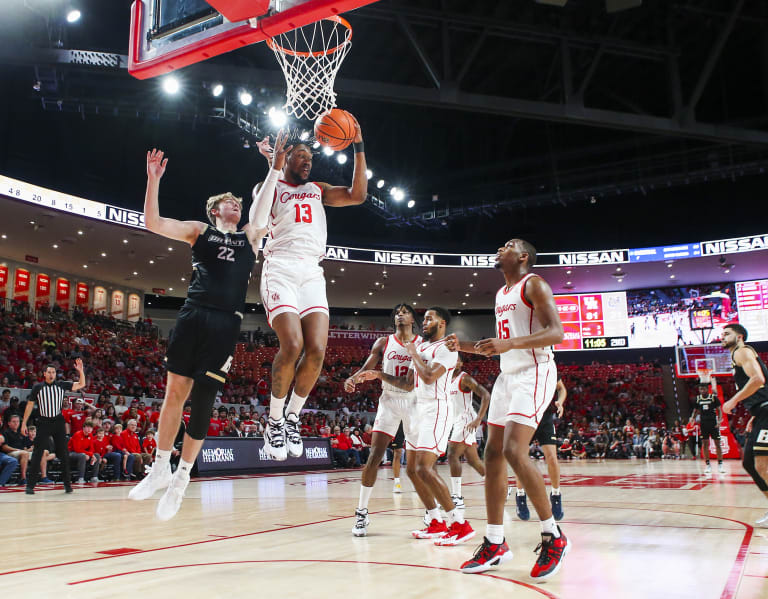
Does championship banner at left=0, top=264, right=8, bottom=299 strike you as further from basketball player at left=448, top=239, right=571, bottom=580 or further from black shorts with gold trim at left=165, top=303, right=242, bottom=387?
basketball player at left=448, top=239, right=571, bottom=580

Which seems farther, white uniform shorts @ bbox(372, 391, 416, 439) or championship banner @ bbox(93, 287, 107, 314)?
championship banner @ bbox(93, 287, 107, 314)

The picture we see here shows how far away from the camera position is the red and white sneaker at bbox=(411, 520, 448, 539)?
605 cm

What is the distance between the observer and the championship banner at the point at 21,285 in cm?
2595

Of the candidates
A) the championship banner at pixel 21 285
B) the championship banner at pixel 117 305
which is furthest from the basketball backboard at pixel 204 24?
the championship banner at pixel 117 305

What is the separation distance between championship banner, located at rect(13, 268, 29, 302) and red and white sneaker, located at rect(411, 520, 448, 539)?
80.8ft

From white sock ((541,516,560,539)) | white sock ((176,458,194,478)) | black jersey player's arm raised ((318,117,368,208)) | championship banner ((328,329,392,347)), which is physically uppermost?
championship banner ((328,329,392,347))

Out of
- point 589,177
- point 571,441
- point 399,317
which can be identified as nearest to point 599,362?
point 571,441

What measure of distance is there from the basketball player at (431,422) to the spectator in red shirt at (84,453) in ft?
26.1

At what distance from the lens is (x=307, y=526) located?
680cm

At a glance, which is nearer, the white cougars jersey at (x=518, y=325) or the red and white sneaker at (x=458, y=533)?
the white cougars jersey at (x=518, y=325)

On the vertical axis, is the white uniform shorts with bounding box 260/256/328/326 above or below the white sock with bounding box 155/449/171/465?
above

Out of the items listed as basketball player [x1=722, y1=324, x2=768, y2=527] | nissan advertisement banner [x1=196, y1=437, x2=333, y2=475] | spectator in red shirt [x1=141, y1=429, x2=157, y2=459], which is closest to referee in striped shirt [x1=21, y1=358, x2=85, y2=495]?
spectator in red shirt [x1=141, y1=429, x2=157, y2=459]

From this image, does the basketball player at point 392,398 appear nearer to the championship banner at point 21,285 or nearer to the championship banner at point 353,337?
the championship banner at point 21,285

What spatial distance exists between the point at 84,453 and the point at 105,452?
0.63 meters
